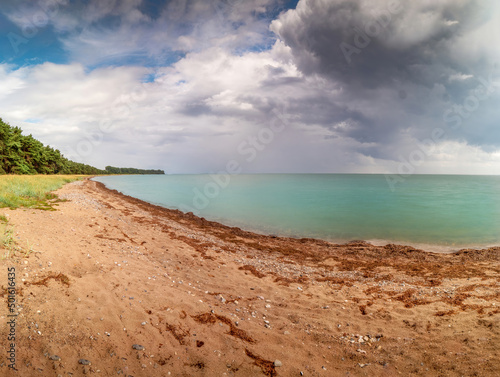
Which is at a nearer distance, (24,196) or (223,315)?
(223,315)

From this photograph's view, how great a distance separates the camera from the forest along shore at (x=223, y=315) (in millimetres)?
4586

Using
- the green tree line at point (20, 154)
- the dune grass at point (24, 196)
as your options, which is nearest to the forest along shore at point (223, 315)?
the dune grass at point (24, 196)

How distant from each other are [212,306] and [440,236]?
22988mm

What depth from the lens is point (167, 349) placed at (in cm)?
490

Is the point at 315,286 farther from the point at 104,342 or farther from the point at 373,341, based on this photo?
the point at 104,342

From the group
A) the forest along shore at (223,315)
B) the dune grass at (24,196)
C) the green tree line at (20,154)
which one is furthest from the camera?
the green tree line at (20,154)

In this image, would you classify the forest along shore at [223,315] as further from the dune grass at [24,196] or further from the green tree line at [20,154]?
the green tree line at [20,154]

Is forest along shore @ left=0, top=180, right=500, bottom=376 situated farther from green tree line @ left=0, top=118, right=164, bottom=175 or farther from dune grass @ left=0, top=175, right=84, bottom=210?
green tree line @ left=0, top=118, right=164, bottom=175

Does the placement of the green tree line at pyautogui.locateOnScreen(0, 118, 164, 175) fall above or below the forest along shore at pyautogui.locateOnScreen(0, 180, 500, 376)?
above

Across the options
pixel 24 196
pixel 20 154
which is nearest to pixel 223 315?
pixel 24 196

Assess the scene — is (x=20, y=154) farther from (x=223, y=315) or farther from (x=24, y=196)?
(x=223, y=315)

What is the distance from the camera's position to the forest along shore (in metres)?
4.59

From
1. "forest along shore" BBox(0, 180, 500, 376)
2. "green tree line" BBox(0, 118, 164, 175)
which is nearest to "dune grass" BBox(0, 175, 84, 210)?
"forest along shore" BBox(0, 180, 500, 376)

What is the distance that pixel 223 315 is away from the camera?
6516 millimetres
